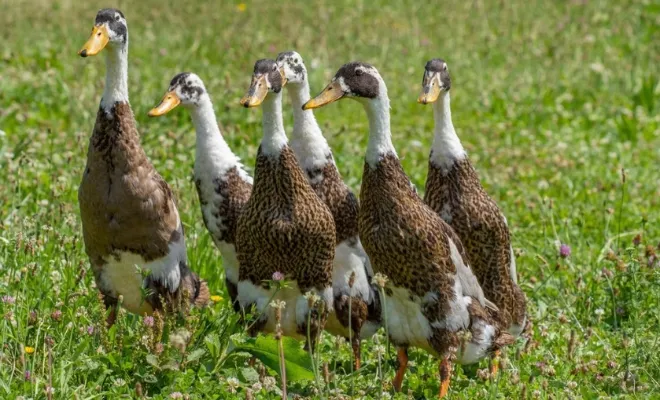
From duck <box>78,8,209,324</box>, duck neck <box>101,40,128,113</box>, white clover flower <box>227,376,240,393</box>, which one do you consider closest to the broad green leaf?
white clover flower <box>227,376,240,393</box>

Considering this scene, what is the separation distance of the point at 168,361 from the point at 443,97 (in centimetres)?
194

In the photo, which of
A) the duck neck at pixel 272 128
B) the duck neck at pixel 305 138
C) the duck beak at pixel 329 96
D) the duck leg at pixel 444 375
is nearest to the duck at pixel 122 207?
the duck neck at pixel 272 128

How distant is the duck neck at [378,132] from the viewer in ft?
16.9

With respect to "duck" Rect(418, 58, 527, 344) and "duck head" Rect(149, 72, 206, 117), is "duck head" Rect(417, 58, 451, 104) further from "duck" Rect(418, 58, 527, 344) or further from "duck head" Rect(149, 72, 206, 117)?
"duck head" Rect(149, 72, 206, 117)

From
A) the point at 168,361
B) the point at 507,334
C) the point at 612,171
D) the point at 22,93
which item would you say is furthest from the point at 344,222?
the point at 22,93

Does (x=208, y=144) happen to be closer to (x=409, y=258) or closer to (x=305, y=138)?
(x=305, y=138)

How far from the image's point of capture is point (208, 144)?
18.8ft

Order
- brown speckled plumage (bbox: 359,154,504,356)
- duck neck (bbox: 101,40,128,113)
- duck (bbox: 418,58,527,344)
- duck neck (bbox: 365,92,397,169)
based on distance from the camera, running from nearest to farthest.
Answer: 1. brown speckled plumage (bbox: 359,154,504,356)
2. duck neck (bbox: 365,92,397,169)
3. duck neck (bbox: 101,40,128,113)
4. duck (bbox: 418,58,527,344)

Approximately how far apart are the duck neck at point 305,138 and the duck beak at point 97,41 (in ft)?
3.20

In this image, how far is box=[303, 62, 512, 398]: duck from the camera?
5.05m

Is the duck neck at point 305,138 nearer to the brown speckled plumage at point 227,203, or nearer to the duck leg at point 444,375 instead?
the brown speckled plumage at point 227,203

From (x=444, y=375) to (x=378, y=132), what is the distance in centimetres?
115

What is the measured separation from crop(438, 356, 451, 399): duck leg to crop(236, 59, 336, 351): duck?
580 millimetres

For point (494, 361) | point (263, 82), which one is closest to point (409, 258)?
point (494, 361)
